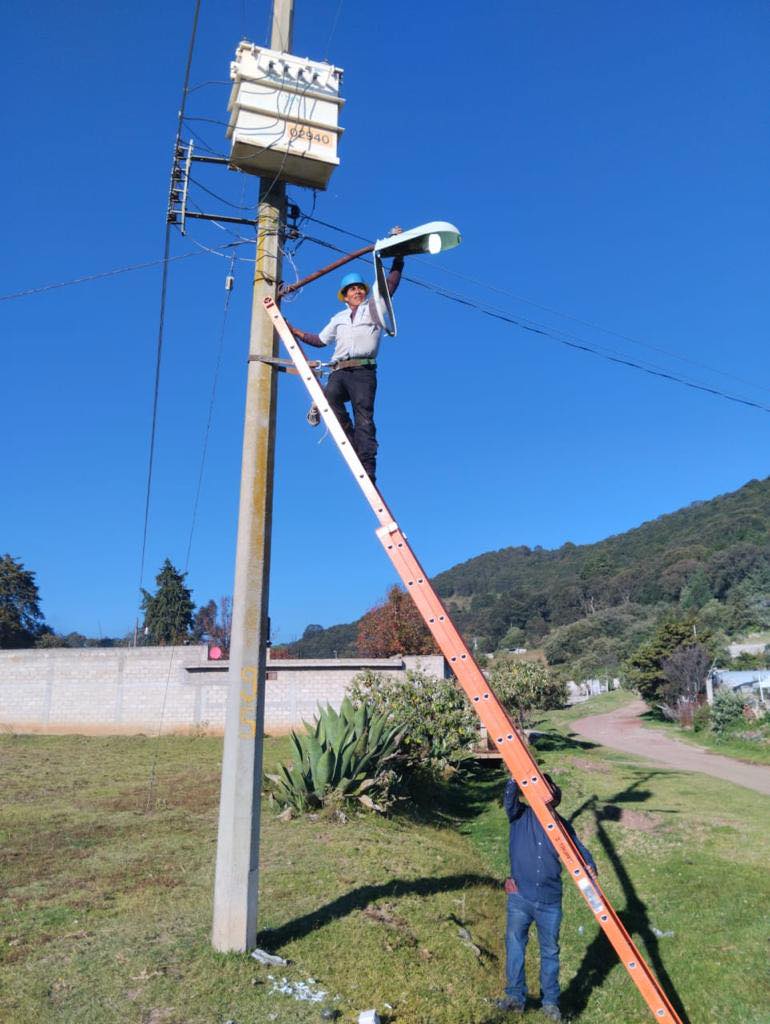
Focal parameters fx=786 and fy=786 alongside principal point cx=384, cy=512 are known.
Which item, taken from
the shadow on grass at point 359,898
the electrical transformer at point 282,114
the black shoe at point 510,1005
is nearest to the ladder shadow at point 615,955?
the black shoe at point 510,1005

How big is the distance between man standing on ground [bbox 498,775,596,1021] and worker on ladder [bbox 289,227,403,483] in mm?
2804

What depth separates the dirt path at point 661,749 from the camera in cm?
1856

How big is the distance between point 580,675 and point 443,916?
74.2m

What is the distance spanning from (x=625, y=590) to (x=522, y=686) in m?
89.7

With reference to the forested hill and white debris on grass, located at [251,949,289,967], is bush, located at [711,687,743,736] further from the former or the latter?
the forested hill

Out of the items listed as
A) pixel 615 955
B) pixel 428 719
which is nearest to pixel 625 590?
pixel 428 719

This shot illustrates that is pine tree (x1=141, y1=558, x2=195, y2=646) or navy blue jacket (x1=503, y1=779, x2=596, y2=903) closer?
navy blue jacket (x1=503, y1=779, x2=596, y2=903)

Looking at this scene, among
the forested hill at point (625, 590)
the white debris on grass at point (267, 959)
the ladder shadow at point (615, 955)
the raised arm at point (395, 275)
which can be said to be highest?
the forested hill at point (625, 590)

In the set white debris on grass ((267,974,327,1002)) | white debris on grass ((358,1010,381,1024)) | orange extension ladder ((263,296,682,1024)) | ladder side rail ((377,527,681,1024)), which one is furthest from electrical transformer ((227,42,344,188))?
white debris on grass ((358,1010,381,1024))

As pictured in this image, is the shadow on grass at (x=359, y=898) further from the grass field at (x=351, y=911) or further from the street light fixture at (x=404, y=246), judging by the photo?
the street light fixture at (x=404, y=246)

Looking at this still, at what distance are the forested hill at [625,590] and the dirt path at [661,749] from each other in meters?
22.3

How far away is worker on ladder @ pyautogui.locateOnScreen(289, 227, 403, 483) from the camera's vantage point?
598 centimetres

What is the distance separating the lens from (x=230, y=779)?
5754 mm

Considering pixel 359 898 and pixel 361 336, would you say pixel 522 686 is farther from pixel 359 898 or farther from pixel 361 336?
pixel 361 336
